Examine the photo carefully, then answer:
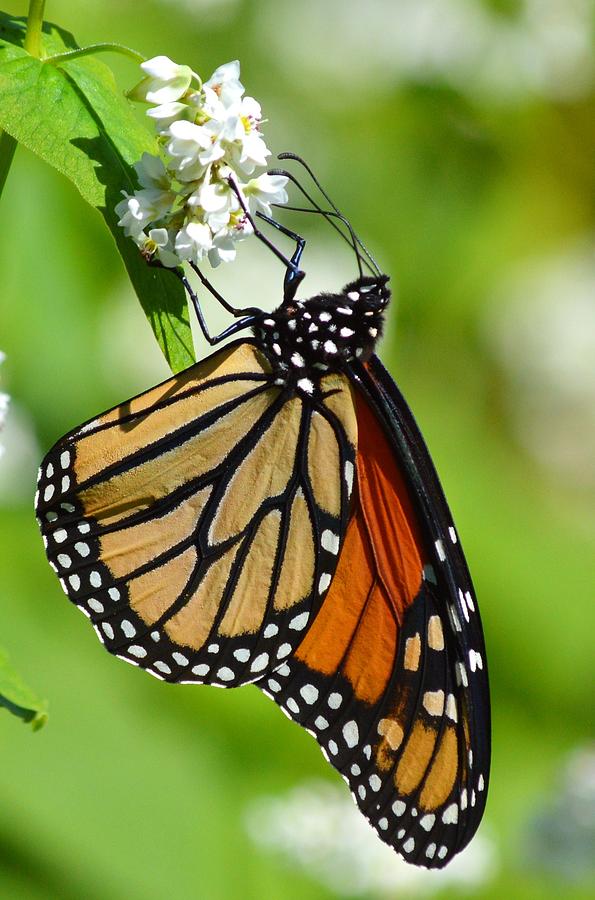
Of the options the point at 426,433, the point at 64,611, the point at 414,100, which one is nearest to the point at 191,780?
the point at 64,611

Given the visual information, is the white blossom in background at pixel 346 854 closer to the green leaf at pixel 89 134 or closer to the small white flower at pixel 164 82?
the green leaf at pixel 89 134

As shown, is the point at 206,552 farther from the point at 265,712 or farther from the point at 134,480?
the point at 265,712

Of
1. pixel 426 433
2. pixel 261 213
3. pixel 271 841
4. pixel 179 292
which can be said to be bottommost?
pixel 271 841

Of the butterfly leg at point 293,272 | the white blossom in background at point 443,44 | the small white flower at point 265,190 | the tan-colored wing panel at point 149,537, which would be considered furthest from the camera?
the white blossom in background at point 443,44

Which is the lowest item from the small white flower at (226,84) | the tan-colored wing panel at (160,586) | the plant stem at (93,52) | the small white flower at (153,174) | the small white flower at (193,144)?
the tan-colored wing panel at (160,586)

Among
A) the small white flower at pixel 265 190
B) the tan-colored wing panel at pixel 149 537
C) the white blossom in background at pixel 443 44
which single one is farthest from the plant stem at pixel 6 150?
the white blossom in background at pixel 443 44

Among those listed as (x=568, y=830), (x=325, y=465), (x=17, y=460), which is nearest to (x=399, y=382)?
(x=17, y=460)

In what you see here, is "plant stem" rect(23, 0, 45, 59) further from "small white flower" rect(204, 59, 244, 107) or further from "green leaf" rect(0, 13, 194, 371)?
"small white flower" rect(204, 59, 244, 107)
